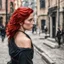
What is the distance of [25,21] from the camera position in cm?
353

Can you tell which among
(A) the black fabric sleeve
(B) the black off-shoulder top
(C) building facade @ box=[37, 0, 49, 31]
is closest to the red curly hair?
(B) the black off-shoulder top

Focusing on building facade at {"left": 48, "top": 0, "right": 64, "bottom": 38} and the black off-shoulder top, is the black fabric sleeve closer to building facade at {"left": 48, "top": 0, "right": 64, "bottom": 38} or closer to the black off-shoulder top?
the black off-shoulder top

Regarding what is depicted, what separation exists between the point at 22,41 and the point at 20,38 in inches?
2.6

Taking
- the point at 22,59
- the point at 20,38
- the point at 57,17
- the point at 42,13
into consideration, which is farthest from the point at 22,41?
the point at 42,13

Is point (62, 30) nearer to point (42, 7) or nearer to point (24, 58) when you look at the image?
point (24, 58)

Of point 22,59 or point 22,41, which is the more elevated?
point 22,41

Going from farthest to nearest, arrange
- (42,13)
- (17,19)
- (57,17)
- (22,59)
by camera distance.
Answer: (42,13) → (57,17) → (17,19) → (22,59)

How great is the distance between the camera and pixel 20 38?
3428 millimetres

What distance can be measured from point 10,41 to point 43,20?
193 ft

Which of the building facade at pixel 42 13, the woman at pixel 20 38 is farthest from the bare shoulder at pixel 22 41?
the building facade at pixel 42 13

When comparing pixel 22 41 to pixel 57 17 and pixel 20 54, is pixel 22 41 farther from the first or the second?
pixel 57 17

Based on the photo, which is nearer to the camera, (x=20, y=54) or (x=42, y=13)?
(x=20, y=54)

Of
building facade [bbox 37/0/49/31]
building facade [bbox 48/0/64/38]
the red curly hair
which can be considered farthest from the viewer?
building facade [bbox 37/0/49/31]

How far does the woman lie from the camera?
337 centimetres
